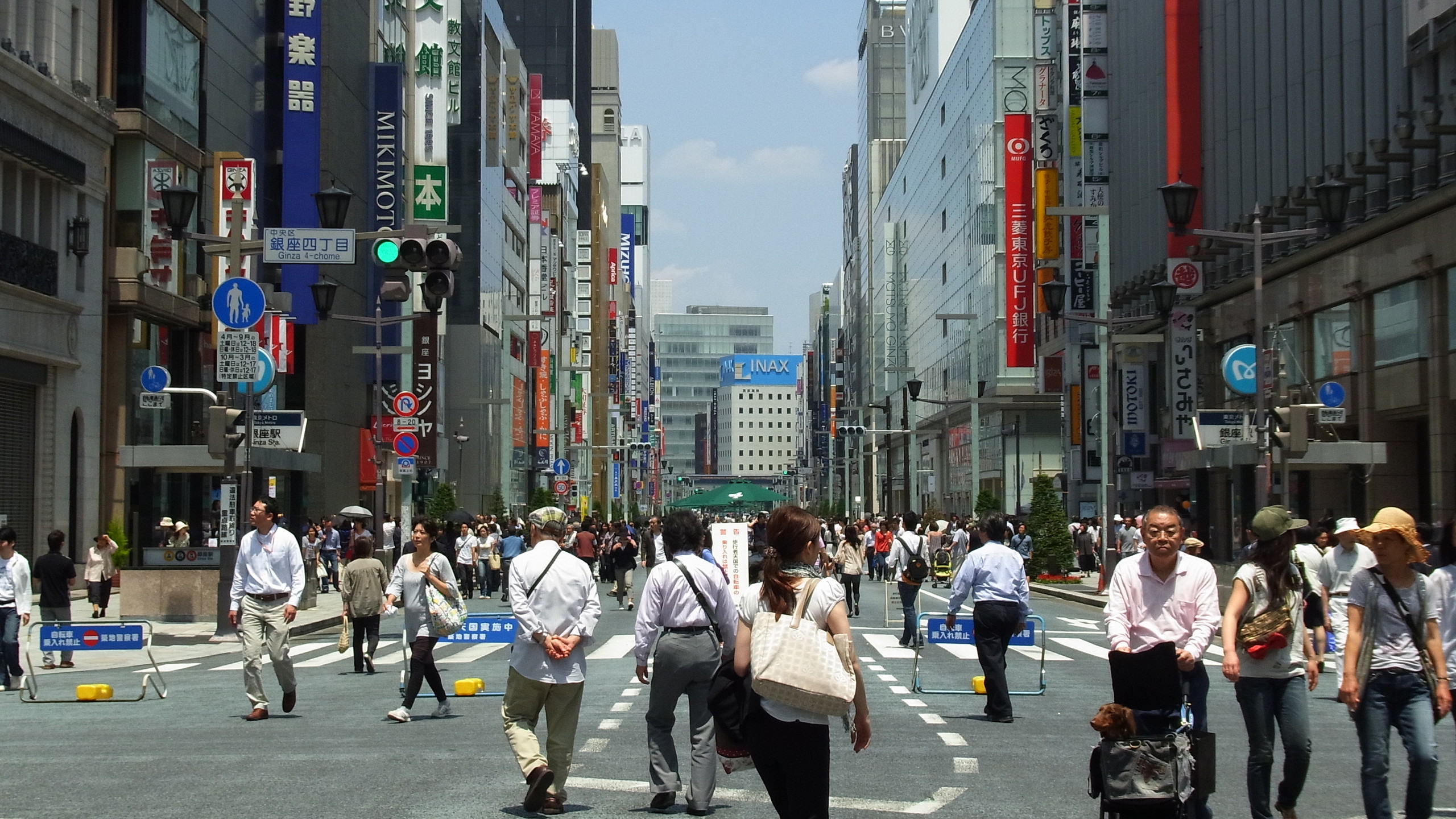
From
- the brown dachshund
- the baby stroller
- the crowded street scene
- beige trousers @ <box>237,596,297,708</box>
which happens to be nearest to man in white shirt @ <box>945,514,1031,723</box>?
the crowded street scene

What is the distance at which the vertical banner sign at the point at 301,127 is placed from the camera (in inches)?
1826

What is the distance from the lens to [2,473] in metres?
32.1

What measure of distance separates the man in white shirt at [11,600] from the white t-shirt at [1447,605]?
12.9 metres

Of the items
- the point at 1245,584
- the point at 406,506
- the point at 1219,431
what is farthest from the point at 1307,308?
the point at 1245,584

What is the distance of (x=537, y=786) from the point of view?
8.71m

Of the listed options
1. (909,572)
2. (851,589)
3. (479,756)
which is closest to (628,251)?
(851,589)

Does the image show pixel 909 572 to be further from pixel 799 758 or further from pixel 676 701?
pixel 799 758

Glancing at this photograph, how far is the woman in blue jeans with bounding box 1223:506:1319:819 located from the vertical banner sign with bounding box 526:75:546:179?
3324 inches

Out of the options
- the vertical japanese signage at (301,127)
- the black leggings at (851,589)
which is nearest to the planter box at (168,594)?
the black leggings at (851,589)

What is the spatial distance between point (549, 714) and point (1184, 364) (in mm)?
40003

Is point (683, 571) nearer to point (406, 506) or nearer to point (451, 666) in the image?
point (451, 666)

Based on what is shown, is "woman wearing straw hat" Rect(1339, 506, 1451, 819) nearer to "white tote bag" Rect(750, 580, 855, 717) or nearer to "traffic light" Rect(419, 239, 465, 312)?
"white tote bag" Rect(750, 580, 855, 717)

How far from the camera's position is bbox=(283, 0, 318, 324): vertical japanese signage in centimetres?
4641

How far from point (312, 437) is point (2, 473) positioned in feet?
66.4
